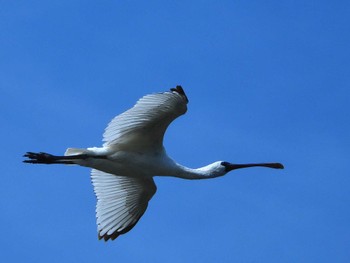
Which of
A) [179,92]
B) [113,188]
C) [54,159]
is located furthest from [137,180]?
[179,92]

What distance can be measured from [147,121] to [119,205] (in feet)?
10.7

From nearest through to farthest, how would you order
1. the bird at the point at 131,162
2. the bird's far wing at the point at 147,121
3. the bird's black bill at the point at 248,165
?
1. the bird's far wing at the point at 147,121
2. the bird at the point at 131,162
3. the bird's black bill at the point at 248,165

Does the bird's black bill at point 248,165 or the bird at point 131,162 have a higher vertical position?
the bird's black bill at point 248,165

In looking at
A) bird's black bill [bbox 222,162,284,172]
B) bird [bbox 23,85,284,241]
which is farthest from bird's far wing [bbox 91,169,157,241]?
bird's black bill [bbox 222,162,284,172]

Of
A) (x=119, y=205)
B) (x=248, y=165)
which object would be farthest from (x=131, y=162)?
(x=248, y=165)

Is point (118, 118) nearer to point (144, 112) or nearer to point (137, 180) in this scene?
point (144, 112)

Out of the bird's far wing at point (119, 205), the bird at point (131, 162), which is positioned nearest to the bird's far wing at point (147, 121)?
the bird at point (131, 162)

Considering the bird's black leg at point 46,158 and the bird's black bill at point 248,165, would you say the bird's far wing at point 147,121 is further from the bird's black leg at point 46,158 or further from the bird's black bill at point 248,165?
the bird's black bill at point 248,165

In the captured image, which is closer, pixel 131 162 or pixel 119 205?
pixel 131 162

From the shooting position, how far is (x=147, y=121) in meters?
19.6

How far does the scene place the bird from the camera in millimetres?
19328

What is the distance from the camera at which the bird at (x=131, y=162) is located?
19328 millimetres

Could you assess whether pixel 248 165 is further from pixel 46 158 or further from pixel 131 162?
pixel 46 158

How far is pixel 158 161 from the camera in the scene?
2027 centimetres
